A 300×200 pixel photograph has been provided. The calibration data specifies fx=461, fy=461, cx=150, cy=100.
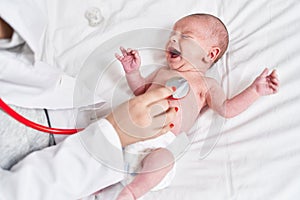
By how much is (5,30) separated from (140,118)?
325 millimetres

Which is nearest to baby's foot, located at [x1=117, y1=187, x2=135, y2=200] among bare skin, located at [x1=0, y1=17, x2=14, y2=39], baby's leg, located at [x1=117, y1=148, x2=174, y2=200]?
baby's leg, located at [x1=117, y1=148, x2=174, y2=200]

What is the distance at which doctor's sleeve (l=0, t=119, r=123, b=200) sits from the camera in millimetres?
857

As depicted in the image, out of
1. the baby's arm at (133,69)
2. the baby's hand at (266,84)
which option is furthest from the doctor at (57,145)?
the baby's hand at (266,84)

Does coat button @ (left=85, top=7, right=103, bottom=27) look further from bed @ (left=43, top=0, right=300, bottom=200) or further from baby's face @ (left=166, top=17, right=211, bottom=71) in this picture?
baby's face @ (left=166, top=17, right=211, bottom=71)

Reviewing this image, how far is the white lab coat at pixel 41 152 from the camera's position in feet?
2.83

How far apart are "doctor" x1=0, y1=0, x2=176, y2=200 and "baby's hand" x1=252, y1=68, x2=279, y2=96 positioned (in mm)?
207

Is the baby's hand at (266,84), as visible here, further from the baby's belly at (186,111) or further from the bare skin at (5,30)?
the bare skin at (5,30)

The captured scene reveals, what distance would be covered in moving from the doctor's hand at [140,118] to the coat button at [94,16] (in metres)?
0.34

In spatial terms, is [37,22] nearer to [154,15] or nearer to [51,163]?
[51,163]

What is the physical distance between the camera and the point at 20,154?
94 cm

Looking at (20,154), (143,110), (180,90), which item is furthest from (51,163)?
(180,90)

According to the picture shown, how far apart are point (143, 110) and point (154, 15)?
39 centimetres

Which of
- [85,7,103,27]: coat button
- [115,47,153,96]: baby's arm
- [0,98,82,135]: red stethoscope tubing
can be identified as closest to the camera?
[0,98,82,135]: red stethoscope tubing

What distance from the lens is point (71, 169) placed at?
89 cm
